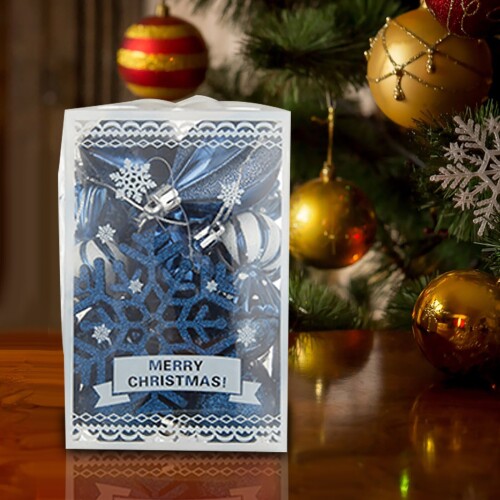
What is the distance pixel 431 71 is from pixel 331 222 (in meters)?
0.27

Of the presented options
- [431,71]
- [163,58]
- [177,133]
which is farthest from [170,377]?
[163,58]

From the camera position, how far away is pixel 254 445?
0.54m

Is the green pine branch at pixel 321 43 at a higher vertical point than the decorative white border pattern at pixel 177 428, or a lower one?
higher

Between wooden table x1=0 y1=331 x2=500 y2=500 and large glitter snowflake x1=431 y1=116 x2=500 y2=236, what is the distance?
4.5 inches

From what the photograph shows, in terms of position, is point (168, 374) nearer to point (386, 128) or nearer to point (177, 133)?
point (177, 133)

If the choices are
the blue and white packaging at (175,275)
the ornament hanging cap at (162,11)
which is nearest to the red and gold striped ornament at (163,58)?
the ornament hanging cap at (162,11)

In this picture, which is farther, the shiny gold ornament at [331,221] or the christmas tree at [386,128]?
the shiny gold ornament at [331,221]

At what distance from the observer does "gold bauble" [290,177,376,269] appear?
102 cm

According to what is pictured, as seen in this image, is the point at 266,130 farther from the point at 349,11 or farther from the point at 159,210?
the point at 349,11

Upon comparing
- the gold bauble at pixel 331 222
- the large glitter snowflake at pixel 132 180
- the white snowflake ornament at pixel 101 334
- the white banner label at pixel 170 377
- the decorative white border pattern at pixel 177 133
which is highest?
the decorative white border pattern at pixel 177 133

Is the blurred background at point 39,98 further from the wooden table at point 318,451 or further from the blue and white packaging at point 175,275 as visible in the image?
the blue and white packaging at point 175,275

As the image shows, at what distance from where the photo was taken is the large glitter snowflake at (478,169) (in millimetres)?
634

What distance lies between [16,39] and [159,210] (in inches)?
70.3

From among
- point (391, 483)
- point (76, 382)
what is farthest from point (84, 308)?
point (391, 483)
